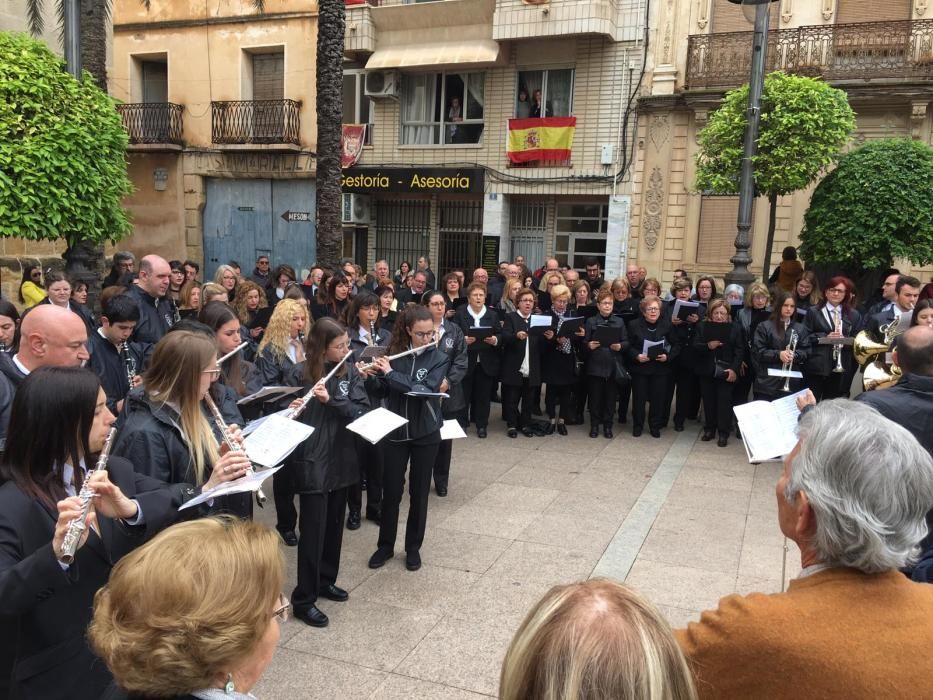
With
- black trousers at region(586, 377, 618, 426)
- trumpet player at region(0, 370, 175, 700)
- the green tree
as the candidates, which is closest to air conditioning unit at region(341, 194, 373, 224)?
the green tree

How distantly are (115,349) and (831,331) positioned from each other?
7.38 m

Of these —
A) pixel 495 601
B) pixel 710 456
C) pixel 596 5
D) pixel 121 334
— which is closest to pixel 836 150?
pixel 710 456

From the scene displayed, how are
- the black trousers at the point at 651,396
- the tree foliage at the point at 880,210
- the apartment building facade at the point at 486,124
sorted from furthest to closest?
the apartment building facade at the point at 486,124 < the tree foliage at the point at 880,210 < the black trousers at the point at 651,396

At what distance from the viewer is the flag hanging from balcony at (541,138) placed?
58.2ft

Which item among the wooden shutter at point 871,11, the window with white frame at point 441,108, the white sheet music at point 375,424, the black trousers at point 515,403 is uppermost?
the wooden shutter at point 871,11

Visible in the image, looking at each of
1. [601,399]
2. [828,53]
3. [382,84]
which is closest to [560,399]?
[601,399]

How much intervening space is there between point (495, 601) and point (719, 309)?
218 inches

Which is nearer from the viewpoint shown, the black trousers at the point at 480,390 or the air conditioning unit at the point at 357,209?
the black trousers at the point at 480,390

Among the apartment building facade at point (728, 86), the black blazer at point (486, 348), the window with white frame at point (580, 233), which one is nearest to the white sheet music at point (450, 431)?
the black blazer at point (486, 348)

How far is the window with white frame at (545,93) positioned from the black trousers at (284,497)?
47.0 ft

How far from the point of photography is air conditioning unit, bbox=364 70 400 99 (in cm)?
1925

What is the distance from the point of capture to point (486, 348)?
9.19 m

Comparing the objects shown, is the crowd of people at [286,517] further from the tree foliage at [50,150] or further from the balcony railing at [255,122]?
the balcony railing at [255,122]

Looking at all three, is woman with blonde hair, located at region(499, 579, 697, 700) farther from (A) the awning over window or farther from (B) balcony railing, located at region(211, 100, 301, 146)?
(B) balcony railing, located at region(211, 100, 301, 146)
